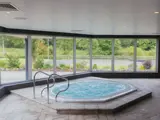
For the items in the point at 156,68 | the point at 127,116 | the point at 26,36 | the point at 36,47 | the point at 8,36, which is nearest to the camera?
the point at 127,116

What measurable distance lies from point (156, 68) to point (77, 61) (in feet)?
16.1

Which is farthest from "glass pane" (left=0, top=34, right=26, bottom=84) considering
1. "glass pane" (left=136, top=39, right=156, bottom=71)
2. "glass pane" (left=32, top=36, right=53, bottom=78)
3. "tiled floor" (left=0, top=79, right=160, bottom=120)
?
"glass pane" (left=136, top=39, right=156, bottom=71)

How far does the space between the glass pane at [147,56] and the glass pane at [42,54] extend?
5.53 metres

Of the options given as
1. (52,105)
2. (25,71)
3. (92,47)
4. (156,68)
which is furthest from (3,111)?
(156,68)

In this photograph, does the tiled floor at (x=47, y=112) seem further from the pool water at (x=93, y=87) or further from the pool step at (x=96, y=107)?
the pool water at (x=93, y=87)

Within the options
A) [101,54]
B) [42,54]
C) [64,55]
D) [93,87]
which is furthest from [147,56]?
[42,54]

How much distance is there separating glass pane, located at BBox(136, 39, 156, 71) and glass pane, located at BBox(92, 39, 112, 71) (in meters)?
1.81

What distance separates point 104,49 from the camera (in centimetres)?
1212

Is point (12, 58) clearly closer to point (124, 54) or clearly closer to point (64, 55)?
point (64, 55)

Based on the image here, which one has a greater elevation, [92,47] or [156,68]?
[92,47]

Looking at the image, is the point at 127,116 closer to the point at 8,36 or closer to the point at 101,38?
the point at 8,36

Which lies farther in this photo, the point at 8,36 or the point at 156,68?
the point at 156,68

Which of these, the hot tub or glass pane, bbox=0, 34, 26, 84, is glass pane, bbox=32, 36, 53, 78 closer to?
glass pane, bbox=0, 34, 26, 84

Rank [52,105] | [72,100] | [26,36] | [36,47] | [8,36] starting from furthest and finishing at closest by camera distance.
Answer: [36,47] < [26,36] < [8,36] < [72,100] < [52,105]
